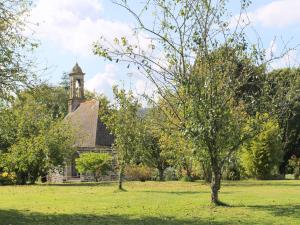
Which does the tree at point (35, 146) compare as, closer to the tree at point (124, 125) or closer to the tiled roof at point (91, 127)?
the tiled roof at point (91, 127)

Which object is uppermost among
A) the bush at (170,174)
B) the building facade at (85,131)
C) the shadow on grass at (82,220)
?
the building facade at (85,131)

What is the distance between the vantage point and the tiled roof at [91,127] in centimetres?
4844

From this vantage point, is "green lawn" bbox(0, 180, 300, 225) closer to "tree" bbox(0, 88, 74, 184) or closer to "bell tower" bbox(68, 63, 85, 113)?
"tree" bbox(0, 88, 74, 184)

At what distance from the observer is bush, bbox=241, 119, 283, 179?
36594 millimetres

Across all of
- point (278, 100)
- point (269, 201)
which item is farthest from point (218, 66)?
point (269, 201)

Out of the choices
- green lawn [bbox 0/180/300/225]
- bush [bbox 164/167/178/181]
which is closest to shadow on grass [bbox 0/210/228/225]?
green lawn [bbox 0/180/300/225]

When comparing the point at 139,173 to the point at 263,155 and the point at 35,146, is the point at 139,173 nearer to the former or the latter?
the point at 35,146

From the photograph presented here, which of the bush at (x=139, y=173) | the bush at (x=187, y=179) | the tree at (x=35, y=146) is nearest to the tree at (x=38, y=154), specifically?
the tree at (x=35, y=146)

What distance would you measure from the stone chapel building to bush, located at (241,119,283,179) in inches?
524

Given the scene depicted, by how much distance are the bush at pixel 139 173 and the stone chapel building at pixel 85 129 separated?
4.63 meters

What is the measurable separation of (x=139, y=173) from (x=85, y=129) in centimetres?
996

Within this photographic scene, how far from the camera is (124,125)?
86.4 feet

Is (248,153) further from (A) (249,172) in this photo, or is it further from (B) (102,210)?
(B) (102,210)

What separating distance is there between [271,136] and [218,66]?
854 inches
